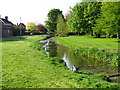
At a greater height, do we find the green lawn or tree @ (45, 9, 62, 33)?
tree @ (45, 9, 62, 33)

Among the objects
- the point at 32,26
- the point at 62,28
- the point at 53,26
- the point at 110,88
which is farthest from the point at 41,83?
the point at 32,26

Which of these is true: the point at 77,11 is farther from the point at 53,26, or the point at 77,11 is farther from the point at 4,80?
the point at 4,80

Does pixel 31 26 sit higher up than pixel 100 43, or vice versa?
pixel 31 26

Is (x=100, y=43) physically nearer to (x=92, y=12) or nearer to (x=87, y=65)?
(x=87, y=65)

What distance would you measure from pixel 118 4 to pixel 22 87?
26828 mm

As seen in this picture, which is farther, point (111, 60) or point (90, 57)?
point (90, 57)

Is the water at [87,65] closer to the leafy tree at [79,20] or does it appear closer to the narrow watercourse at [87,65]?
the narrow watercourse at [87,65]

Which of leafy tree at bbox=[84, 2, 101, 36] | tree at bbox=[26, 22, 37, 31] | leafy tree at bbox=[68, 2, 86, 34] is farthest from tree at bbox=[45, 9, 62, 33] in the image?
leafy tree at bbox=[84, 2, 101, 36]

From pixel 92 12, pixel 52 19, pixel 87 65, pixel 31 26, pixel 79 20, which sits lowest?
pixel 87 65

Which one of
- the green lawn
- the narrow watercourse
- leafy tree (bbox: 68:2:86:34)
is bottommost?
the narrow watercourse

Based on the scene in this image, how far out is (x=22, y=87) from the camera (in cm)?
755

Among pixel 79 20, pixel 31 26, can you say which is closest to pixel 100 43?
pixel 79 20

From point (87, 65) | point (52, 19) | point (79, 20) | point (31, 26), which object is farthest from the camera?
point (31, 26)

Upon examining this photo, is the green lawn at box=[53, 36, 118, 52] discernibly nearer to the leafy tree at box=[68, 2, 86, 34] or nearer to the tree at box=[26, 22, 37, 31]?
the leafy tree at box=[68, 2, 86, 34]
